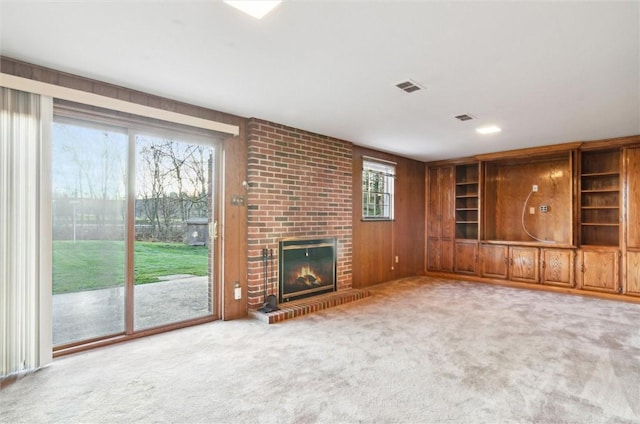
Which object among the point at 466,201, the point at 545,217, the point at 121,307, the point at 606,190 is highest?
the point at 606,190

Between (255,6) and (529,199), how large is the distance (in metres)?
6.13

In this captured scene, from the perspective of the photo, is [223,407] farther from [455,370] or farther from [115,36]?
[115,36]

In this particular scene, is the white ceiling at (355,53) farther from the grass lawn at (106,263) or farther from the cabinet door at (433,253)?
the cabinet door at (433,253)

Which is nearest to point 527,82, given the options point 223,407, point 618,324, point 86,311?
point 618,324

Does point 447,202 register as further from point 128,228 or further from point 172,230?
point 128,228

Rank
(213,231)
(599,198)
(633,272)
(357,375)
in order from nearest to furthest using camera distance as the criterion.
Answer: (357,375) < (213,231) < (633,272) < (599,198)

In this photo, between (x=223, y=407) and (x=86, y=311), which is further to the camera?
(x=86, y=311)

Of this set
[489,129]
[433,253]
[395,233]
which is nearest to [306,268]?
[395,233]

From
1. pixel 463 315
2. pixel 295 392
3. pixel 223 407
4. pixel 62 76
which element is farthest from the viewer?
pixel 463 315

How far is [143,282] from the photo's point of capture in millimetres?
3354

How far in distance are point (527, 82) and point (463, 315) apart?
8.71ft

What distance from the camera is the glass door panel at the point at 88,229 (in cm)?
289

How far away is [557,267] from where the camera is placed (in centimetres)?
541

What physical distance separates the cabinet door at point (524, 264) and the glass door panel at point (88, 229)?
236 inches
